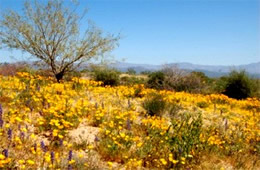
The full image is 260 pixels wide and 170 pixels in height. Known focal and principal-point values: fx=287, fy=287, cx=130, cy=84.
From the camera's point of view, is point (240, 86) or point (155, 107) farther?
point (240, 86)

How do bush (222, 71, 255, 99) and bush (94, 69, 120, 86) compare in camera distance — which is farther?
bush (222, 71, 255, 99)

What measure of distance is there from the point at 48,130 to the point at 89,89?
190 inches

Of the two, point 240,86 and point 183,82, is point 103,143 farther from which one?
point 240,86

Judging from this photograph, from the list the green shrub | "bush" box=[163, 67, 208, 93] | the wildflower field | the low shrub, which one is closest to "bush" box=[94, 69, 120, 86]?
"bush" box=[163, 67, 208, 93]

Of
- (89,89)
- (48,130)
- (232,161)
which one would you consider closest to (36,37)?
(89,89)

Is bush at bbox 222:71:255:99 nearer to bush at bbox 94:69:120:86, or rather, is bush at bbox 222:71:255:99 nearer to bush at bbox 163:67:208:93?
bush at bbox 163:67:208:93

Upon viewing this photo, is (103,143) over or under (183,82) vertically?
under

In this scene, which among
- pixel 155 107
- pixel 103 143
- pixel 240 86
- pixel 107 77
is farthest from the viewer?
pixel 240 86

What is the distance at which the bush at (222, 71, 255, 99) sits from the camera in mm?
18281

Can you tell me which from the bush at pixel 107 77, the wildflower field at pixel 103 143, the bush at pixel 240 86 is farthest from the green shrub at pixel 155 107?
the bush at pixel 240 86

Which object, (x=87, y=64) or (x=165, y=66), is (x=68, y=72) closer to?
(x=87, y=64)

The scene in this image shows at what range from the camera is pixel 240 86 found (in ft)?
60.4

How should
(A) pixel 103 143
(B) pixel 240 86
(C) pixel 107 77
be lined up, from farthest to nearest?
(B) pixel 240 86, (C) pixel 107 77, (A) pixel 103 143

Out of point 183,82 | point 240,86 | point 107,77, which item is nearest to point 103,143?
point 107,77
